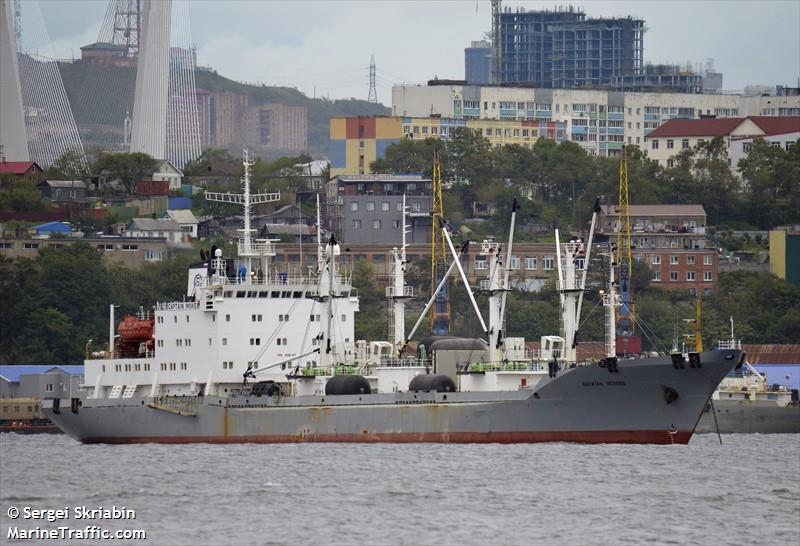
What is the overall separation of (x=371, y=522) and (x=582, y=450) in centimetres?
1751

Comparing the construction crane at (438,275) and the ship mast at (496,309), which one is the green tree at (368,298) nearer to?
the construction crane at (438,275)

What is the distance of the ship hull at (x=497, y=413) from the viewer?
70.4m

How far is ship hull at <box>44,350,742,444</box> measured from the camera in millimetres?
70375

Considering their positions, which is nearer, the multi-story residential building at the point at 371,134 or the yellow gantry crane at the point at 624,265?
the yellow gantry crane at the point at 624,265

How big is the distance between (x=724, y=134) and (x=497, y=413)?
95.0 meters

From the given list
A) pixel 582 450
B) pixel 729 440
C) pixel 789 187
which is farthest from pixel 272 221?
pixel 582 450

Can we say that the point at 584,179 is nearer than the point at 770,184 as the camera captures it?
Yes

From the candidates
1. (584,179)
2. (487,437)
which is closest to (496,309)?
(487,437)

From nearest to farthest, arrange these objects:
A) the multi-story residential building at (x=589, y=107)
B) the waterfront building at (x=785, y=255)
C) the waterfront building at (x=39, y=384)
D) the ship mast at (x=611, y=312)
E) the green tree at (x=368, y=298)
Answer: the ship mast at (x=611, y=312) → the waterfront building at (x=39, y=384) → the green tree at (x=368, y=298) → the waterfront building at (x=785, y=255) → the multi-story residential building at (x=589, y=107)

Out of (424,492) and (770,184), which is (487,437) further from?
(770,184)

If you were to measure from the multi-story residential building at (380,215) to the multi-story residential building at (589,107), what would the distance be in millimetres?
30581

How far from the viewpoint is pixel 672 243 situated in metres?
134

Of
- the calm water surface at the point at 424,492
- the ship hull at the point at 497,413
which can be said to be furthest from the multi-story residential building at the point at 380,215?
the calm water surface at the point at 424,492

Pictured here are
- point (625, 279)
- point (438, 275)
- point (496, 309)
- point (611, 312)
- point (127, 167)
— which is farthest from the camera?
point (127, 167)
